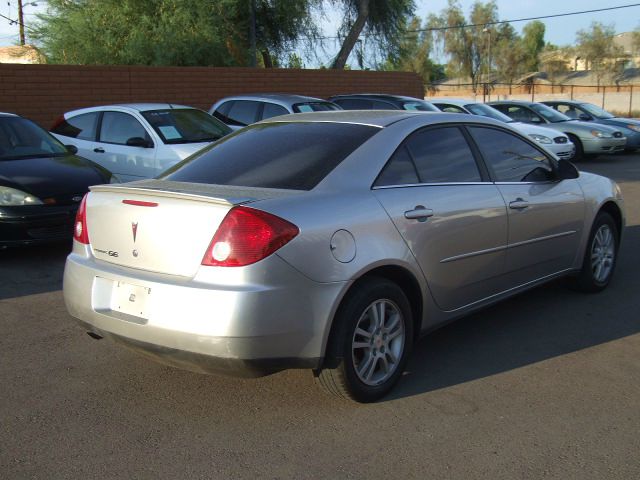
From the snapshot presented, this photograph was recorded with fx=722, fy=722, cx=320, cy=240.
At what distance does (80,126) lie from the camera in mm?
10469

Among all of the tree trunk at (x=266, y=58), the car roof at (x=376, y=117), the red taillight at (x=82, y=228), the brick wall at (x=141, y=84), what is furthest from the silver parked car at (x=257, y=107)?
the tree trunk at (x=266, y=58)

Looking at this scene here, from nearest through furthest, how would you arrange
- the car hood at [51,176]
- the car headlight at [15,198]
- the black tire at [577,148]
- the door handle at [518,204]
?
the door handle at [518,204]
the car headlight at [15,198]
the car hood at [51,176]
the black tire at [577,148]

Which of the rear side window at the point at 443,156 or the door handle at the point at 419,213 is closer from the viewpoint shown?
the door handle at the point at 419,213

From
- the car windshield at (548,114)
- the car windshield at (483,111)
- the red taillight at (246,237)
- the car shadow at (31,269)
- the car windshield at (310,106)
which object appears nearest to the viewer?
the red taillight at (246,237)

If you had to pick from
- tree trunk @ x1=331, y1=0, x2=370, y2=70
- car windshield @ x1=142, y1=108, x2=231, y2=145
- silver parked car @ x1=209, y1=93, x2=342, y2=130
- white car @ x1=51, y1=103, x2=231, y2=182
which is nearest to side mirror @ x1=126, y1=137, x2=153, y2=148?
white car @ x1=51, y1=103, x2=231, y2=182

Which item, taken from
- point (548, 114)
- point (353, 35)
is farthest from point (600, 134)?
point (353, 35)

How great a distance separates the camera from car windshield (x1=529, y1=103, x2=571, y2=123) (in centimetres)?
1816

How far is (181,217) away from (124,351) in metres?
1.55

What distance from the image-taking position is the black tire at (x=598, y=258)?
605cm

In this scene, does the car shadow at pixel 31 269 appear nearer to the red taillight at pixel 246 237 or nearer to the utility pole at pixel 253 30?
the red taillight at pixel 246 237

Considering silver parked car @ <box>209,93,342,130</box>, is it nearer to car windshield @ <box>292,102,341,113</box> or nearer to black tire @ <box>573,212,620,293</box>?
car windshield @ <box>292,102,341,113</box>

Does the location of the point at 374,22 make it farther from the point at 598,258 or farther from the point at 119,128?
the point at 598,258

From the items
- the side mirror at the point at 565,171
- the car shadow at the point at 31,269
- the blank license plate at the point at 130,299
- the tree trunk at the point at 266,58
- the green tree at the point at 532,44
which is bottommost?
the car shadow at the point at 31,269

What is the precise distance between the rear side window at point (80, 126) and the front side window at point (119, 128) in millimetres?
200
